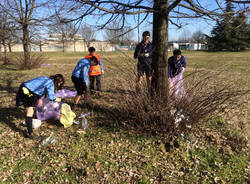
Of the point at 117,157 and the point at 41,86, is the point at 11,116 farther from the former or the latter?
the point at 117,157

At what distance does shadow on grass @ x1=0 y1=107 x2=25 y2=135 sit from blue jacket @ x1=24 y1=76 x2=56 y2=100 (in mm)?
887

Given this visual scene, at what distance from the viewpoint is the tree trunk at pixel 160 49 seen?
2924 mm

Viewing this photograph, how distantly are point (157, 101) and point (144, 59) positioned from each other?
1820 mm

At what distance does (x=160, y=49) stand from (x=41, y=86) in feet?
7.06

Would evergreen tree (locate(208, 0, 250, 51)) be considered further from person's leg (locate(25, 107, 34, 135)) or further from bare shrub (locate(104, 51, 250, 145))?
person's leg (locate(25, 107, 34, 135))

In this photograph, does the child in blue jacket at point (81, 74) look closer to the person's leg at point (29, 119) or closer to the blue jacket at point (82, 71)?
the blue jacket at point (82, 71)

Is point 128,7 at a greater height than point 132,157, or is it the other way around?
point 128,7

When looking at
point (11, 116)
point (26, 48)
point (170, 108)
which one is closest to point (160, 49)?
point (170, 108)

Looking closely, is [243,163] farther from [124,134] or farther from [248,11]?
[248,11]

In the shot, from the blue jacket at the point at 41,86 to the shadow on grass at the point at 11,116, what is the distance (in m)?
0.89

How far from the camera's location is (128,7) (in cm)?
275

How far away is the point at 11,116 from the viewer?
4070 millimetres

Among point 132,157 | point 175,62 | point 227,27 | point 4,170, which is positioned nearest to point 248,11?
point 227,27

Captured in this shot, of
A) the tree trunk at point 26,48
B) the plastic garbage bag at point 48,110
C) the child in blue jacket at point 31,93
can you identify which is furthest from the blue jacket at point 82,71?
the tree trunk at point 26,48
